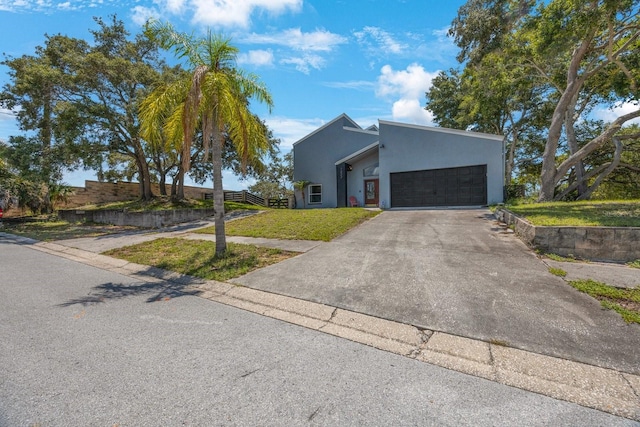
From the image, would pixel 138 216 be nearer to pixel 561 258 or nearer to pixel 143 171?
pixel 143 171

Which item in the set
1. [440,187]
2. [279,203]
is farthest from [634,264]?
[279,203]

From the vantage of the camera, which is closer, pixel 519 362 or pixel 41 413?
pixel 41 413

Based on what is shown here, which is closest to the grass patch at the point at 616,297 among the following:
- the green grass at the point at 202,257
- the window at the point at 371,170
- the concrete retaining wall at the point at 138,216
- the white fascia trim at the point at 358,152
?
the green grass at the point at 202,257

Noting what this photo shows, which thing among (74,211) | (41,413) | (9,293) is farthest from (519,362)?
(74,211)

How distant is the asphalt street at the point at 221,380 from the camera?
2053 mm

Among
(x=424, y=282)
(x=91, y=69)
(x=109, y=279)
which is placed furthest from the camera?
(x=91, y=69)

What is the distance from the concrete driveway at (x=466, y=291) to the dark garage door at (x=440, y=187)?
22.8 ft

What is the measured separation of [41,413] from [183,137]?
5.89 meters

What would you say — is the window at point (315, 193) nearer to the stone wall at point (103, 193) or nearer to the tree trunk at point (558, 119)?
the tree trunk at point (558, 119)

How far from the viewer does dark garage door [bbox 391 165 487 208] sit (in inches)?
554

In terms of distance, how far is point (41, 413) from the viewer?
6.83ft

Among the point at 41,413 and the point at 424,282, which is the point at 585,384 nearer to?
the point at 424,282

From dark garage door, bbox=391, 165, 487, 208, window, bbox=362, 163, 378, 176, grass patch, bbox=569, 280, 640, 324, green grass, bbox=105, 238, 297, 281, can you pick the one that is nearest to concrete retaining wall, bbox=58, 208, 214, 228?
green grass, bbox=105, 238, 297, 281

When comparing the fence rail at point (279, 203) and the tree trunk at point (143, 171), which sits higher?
the tree trunk at point (143, 171)
